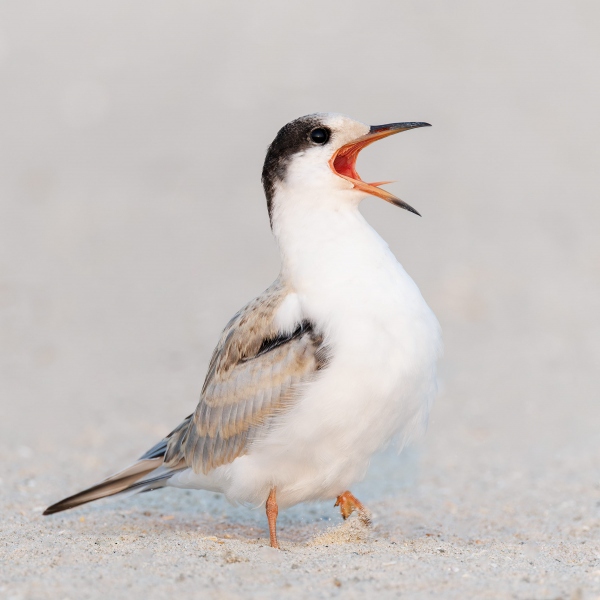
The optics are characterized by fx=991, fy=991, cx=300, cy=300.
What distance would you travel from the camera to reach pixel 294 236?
5.00m

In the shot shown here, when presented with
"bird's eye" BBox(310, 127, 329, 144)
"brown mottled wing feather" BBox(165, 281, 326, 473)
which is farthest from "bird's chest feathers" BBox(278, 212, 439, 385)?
"bird's eye" BBox(310, 127, 329, 144)

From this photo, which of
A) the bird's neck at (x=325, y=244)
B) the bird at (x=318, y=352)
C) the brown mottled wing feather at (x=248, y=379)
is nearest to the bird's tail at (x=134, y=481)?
the brown mottled wing feather at (x=248, y=379)

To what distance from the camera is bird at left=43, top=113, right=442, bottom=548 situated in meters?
4.65

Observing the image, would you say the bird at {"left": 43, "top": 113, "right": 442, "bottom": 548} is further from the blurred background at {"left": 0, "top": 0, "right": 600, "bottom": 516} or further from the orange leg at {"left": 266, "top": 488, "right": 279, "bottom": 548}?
the blurred background at {"left": 0, "top": 0, "right": 600, "bottom": 516}

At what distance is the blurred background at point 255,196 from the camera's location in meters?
8.88

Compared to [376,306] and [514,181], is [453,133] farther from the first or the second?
[376,306]

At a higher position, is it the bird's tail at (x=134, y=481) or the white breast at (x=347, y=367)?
the white breast at (x=347, y=367)

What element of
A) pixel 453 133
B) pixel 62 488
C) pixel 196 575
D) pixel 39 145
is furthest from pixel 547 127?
pixel 196 575

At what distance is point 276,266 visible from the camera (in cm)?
1100

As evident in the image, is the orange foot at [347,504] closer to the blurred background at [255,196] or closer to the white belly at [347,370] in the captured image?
the white belly at [347,370]

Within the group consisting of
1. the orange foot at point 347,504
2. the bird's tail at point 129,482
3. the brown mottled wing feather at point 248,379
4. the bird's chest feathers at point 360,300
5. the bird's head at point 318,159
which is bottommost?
the bird's tail at point 129,482

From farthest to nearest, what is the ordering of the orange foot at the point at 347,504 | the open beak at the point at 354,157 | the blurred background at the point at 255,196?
the blurred background at the point at 255,196
the orange foot at the point at 347,504
the open beak at the point at 354,157

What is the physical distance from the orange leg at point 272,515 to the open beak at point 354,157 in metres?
1.60

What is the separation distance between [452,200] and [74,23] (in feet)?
22.9
